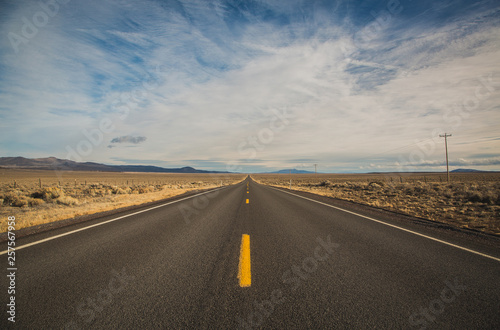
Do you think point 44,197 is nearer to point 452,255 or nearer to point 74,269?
point 74,269

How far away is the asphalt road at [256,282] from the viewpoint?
7.77 feet

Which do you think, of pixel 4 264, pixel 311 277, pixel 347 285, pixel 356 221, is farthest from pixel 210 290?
pixel 356 221

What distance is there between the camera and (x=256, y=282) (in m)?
3.09

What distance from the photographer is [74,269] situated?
141 inches

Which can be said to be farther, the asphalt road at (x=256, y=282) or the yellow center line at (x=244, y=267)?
the yellow center line at (x=244, y=267)

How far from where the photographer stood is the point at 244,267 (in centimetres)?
356

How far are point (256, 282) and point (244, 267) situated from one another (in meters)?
0.50

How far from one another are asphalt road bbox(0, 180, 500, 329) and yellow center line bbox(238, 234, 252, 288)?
7 centimetres

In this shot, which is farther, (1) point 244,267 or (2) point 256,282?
(1) point 244,267

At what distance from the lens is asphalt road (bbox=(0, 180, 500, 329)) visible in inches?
93.2

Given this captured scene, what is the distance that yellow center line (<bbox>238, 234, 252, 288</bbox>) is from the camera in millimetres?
3078

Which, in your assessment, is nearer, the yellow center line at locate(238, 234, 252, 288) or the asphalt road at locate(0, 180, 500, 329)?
the asphalt road at locate(0, 180, 500, 329)

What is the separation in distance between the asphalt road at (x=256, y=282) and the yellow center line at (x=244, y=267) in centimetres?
7

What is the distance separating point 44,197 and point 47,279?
14443 mm
